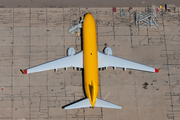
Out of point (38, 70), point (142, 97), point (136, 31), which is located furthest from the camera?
point (136, 31)

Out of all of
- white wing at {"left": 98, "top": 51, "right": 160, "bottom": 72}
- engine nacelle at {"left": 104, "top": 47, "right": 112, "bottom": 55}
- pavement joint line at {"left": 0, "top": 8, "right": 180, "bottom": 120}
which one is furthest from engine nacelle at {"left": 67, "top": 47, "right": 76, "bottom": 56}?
engine nacelle at {"left": 104, "top": 47, "right": 112, "bottom": 55}

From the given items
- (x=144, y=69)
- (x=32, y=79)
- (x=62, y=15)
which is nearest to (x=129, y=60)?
(x=144, y=69)

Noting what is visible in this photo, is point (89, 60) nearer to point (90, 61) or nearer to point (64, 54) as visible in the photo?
point (90, 61)

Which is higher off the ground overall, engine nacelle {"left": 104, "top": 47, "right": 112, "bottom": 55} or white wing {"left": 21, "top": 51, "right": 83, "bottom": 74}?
engine nacelle {"left": 104, "top": 47, "right": 112, "bottom": 55}

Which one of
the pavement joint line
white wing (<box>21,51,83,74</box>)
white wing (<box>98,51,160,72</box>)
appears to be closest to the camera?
white wing (<box>21,51,83,74</box>)

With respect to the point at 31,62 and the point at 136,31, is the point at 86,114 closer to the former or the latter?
the point at 31,62

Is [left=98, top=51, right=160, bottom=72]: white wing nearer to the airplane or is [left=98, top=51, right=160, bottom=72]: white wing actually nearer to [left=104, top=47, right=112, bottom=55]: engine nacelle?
the airplane

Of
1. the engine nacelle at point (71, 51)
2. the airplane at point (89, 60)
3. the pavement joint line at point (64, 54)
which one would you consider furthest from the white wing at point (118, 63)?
the engine nacelle at point (71, 51)
